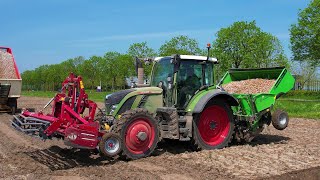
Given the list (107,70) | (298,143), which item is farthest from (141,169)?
(107,70)

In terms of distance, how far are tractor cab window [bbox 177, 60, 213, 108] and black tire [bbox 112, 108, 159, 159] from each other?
1078mm

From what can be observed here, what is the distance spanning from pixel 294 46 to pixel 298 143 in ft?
92.1

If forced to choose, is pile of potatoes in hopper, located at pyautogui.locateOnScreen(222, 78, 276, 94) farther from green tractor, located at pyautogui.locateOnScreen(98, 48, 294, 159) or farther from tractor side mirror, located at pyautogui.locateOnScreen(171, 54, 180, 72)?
tractor side mirror, located at pyautogui.locateOnScreen(171, 54, 180, 72)

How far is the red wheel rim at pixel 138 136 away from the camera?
732 cm

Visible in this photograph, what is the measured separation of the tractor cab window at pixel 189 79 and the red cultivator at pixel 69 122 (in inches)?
78.9

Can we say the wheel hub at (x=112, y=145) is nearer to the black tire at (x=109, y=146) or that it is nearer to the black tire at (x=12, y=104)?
the black tire at (x=109, y=146)

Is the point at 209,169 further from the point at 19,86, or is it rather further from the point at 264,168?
the point at 19,86

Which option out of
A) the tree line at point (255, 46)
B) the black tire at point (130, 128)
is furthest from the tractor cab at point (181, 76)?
the tree line at point (255, 46)

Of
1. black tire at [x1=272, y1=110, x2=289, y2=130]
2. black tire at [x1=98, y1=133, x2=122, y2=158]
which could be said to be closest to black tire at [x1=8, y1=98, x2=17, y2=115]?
black tire at [x1=98, y1=133, x2=122, y2=158]

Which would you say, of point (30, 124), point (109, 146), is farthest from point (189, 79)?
point (30, 124)

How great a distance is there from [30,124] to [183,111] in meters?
3.13

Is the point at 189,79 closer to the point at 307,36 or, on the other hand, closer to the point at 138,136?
the point at 138,136

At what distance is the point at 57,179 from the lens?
593 cm

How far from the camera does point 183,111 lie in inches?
328
